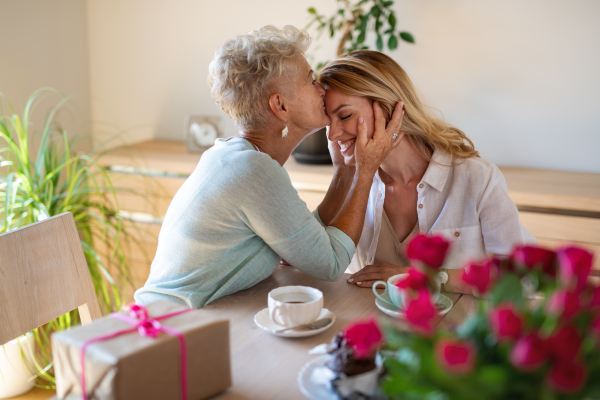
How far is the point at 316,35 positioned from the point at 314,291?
2050mm

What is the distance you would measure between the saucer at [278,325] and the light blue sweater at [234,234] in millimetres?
178

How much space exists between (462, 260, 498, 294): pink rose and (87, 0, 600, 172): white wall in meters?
1.94

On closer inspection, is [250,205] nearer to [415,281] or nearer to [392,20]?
[415,281]

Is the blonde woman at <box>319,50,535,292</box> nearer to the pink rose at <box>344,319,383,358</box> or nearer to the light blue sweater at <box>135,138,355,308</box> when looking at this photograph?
the light blue sweater at <box>135,138,355,308</box>

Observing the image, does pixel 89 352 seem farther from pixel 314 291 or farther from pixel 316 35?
pixel 316 35

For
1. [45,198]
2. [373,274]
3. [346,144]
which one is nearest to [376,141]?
[346,144]

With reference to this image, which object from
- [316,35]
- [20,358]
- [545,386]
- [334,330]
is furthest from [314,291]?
[316,35]

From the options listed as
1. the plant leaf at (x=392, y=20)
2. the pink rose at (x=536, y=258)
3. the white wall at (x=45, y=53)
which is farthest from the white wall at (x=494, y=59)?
the pink rose at (x=536, y=258)

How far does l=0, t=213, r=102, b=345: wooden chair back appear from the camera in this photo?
51.3 inches

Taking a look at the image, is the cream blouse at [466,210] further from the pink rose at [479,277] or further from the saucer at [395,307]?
the pink rose at [479,277]

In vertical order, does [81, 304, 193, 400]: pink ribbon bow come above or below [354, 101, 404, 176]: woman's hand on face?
below

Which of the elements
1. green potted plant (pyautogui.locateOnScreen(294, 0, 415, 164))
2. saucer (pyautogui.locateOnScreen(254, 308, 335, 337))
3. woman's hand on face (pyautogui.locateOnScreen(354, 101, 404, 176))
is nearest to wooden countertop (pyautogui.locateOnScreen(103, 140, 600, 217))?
green potted plant (pyautogui.locateOnScreen(294, 0, 415, 164))

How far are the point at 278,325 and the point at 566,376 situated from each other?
678 millimetres

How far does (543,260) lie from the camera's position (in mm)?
668
